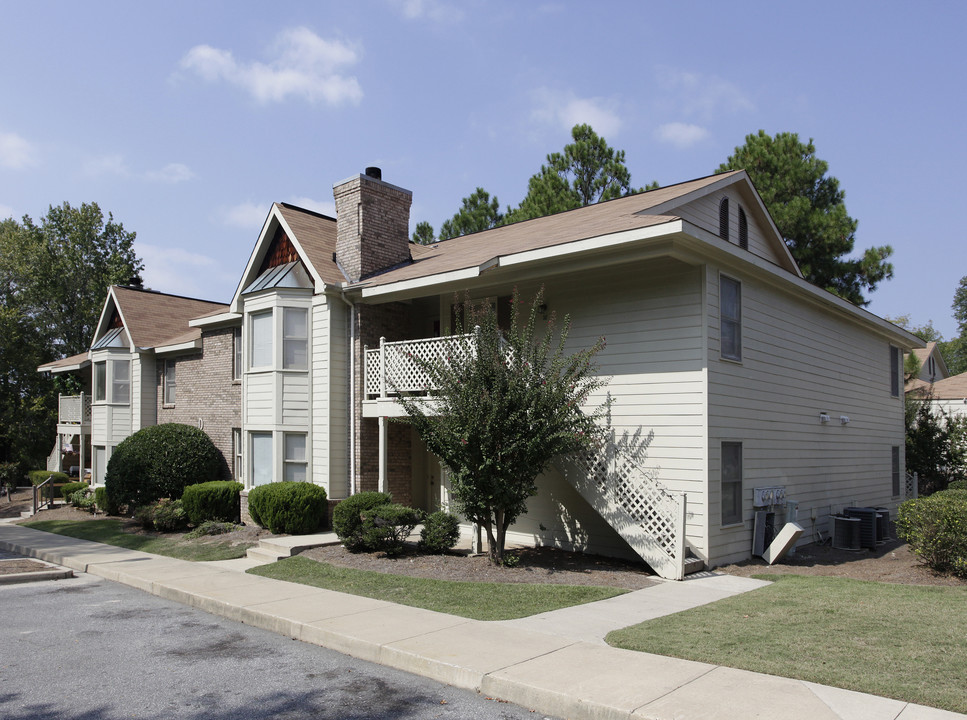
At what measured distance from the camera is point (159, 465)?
64.6ft

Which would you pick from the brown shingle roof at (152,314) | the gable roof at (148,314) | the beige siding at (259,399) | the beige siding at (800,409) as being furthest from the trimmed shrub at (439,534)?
the gable roof at (148,314)

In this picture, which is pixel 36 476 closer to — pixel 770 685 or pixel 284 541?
pixel 284 541

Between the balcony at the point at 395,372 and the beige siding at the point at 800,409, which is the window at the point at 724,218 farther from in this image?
the balcony at the point at 395,372

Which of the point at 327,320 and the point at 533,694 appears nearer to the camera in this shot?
the point at 533,694

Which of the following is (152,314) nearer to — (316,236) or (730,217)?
(316,236)

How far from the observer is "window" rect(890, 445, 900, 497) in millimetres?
20531

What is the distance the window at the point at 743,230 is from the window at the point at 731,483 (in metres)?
5.06

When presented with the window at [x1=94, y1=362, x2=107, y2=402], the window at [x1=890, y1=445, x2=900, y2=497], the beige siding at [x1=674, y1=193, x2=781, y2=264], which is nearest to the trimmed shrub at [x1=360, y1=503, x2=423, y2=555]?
the beige siding at [x1=674, y1=193, x2=781, y2=264]

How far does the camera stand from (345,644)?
807 centimetres

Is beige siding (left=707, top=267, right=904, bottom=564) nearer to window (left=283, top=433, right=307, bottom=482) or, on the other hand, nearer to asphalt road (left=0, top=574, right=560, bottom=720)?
asphalt road (left=0, top=574, right=560, bottom=720)

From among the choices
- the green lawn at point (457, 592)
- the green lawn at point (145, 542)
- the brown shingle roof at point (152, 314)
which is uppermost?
the brown shingle roof at point (152, 314)

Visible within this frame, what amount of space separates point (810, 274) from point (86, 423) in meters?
28.6

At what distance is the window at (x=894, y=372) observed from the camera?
21.0 m

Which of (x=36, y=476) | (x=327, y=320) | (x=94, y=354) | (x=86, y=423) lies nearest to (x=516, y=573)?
(x=327, y=320)
